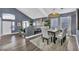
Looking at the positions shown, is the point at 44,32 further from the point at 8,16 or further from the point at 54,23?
the point at 8,16

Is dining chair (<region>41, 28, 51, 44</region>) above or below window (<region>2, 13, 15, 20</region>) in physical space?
below

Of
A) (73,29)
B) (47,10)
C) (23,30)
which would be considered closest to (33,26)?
(23,30)

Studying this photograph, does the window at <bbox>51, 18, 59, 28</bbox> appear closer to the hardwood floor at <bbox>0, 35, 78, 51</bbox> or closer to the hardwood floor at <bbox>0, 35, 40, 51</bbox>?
the hardwood floor at <bbox>0, 35, 78, 51</bbox>

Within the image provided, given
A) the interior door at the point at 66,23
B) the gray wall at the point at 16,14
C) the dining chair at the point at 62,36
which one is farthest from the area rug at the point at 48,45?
the gray wall at the point at 16,14

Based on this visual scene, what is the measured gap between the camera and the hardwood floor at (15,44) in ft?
8.29

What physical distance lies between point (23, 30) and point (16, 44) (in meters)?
0.31

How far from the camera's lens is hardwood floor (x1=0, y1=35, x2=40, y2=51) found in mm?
2525

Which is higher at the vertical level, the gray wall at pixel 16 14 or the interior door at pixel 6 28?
the gray wall at pixel 16 14

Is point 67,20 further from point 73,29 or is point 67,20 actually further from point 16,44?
point 16,44

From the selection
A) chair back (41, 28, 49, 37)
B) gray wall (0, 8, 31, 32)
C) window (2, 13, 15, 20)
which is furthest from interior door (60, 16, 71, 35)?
window (2, 13, 15, 20)

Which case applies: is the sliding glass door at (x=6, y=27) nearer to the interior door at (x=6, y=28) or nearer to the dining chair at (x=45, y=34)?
the interior door at (x=6, y=28)

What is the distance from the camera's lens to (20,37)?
259 centimetres
